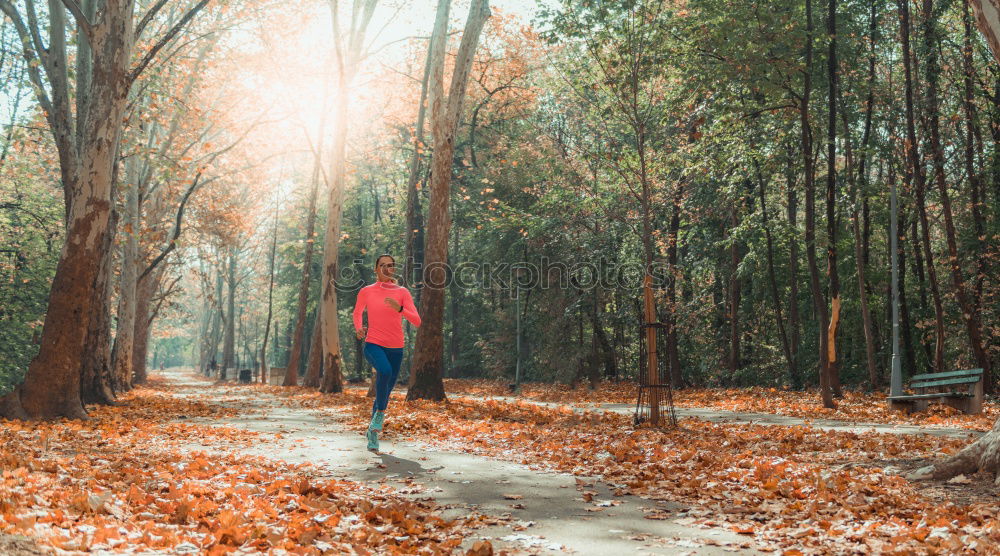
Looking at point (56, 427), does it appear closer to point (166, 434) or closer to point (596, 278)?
point (166, 434)

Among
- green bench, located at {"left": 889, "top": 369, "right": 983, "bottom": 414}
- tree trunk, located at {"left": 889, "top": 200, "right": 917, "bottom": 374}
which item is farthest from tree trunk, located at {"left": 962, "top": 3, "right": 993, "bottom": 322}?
green bench, located at {"left": 889, "top": 369, "right": 983, "bottom": 414}

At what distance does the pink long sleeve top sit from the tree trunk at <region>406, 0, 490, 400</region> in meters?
7.39

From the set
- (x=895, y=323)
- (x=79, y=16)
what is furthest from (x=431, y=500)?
(x=895, y=323)

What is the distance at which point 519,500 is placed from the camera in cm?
585

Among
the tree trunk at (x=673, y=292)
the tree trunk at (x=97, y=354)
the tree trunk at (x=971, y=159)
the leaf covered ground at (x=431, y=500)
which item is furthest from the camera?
the tree trunk at (x=673, y=292)

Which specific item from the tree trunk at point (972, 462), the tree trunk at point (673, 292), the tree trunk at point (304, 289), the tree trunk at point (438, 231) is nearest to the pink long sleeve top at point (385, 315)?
the tree trunk at point (972, 462)

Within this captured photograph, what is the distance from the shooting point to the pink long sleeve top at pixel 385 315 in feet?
28.0

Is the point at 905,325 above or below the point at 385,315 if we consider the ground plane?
above

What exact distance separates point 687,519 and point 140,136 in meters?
22.0

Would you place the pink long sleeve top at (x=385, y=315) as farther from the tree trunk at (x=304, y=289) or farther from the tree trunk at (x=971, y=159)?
the tree trunk at (x=304, y=289)

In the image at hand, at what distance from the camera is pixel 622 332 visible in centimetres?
3003

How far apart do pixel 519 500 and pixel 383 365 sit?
10.3 feet

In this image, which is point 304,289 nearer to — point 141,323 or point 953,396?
point 141,323

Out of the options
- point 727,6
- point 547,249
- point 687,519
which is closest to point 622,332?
point 547,249
